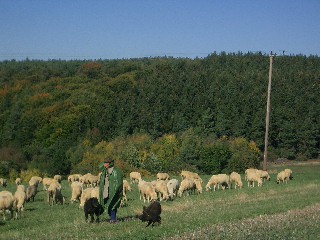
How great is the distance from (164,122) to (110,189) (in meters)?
81.9

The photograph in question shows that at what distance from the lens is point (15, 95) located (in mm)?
136500

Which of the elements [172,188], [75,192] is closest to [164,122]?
[172,188]

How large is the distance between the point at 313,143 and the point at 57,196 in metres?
71.6

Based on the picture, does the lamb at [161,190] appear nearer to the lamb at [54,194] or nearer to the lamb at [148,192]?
the lamb at [148,192]

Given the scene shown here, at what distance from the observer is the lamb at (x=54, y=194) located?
2847cm

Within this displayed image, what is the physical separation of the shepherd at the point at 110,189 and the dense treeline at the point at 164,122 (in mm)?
55690

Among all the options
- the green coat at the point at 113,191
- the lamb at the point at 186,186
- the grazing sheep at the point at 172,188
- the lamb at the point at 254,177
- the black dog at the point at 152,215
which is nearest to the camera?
the black dog at the point at 152,215

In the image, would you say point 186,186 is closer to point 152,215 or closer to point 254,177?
point 254,177

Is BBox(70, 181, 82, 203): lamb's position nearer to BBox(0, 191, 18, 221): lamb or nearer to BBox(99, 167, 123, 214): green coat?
BBox(0, 191, 18, 221): lamb

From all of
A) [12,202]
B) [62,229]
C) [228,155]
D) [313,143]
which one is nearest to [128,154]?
[228,155]

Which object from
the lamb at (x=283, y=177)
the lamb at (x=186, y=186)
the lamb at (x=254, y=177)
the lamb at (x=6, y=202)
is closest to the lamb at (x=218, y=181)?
the lamb at (x=254, y=177)

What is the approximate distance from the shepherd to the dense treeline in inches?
2193

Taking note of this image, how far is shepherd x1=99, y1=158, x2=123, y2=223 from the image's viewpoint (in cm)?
1748

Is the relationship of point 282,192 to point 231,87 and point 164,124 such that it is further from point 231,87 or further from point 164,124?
point 231,87
